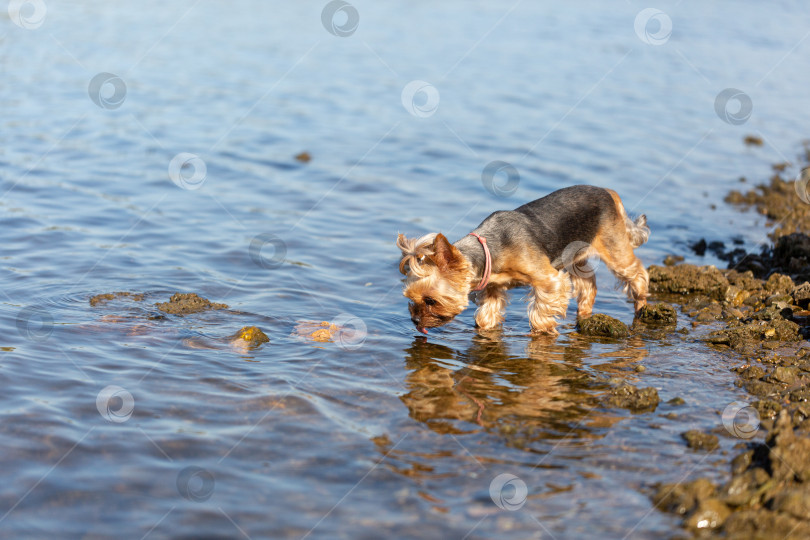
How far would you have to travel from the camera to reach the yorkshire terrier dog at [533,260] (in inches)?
276

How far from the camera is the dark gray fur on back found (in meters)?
7.53

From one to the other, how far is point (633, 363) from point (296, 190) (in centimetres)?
700

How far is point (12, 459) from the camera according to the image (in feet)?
16.5

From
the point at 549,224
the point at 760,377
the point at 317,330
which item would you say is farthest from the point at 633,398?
the point at 317,330

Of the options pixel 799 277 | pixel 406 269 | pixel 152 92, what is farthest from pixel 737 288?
pixel 152 92

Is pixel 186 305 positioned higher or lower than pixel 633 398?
higher

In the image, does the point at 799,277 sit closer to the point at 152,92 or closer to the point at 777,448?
the point at 777,448

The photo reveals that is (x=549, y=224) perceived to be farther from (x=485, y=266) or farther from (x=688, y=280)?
(x=688, y=280)

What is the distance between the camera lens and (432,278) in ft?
23.0

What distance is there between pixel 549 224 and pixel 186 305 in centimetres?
382

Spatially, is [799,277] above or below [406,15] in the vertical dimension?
below

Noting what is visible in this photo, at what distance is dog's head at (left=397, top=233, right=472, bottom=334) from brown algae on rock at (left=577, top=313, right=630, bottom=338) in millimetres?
1663

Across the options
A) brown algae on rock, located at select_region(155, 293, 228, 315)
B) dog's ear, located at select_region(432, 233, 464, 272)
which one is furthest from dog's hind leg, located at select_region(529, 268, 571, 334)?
brown algae on rock, located at select_region(155, 293, 228, 315)

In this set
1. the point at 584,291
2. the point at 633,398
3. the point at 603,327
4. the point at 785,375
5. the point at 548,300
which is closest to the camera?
the point at 633,398
